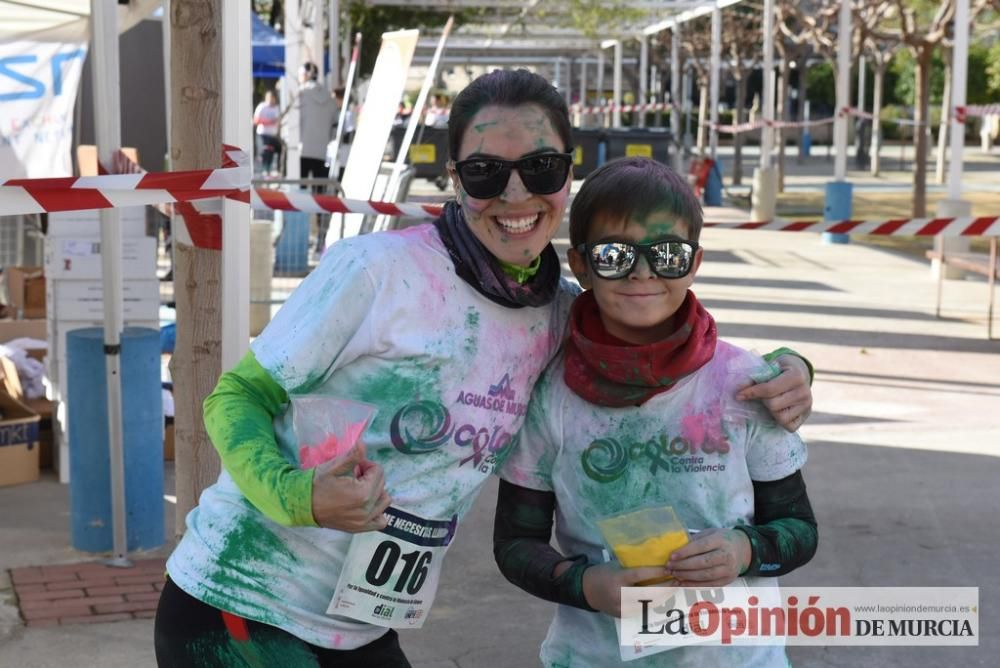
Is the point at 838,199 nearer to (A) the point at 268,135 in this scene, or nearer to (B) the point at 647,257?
(A) the point at 268,135

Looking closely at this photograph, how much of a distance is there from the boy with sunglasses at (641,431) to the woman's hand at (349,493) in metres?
0.41

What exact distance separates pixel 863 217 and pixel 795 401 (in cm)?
2054

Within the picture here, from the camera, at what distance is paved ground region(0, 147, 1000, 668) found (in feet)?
15.7

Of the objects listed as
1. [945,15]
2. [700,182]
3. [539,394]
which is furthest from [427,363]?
[700,182]

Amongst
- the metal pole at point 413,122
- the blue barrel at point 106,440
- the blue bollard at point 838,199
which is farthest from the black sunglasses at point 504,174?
the blue bollard at point 838,199

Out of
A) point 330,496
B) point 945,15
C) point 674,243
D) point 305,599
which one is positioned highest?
point 945,15

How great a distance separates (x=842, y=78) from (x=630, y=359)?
15.6 meters

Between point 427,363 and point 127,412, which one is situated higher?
point 427,363

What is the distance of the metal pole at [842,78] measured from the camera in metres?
16.3

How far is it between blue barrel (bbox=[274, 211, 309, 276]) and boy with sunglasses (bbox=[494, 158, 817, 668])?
10149 mm

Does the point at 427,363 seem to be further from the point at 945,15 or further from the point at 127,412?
the point at 945,15

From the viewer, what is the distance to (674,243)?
221cm

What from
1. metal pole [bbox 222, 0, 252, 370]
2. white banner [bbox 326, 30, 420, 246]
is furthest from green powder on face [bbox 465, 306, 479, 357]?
white banner [bbox 326, 30, 420, 246]

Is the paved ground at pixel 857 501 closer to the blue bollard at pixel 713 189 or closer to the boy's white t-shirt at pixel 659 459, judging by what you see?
the boy's white t-shirt at pixel 659 459
